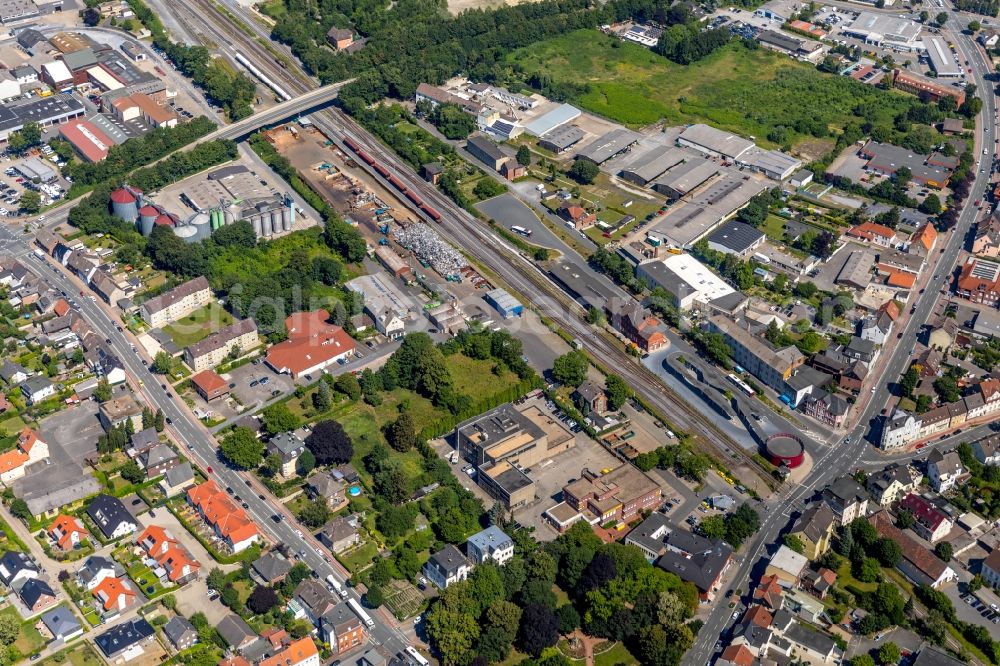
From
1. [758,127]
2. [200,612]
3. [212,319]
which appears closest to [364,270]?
[212,319]

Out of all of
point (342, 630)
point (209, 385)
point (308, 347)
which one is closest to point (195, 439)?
point (209, 385)

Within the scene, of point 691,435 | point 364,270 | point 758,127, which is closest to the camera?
point 691,435

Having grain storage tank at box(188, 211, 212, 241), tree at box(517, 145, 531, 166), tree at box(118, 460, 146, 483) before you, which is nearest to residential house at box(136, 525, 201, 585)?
tree at box(118, 460, 146, 483)

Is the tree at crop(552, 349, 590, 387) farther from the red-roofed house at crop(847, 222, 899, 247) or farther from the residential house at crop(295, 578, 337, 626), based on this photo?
the red-roofed house at crop(847, 222, 899, 247)

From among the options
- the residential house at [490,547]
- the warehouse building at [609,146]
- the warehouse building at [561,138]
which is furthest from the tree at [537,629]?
the warehouse building at [561,138]

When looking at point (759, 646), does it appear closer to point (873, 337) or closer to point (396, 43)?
point (873, 337)

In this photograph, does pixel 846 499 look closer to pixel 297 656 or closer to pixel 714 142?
pixel 297 656

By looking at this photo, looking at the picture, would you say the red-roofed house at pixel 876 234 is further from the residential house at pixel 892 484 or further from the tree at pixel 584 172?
the residential house at pixel 892 484
